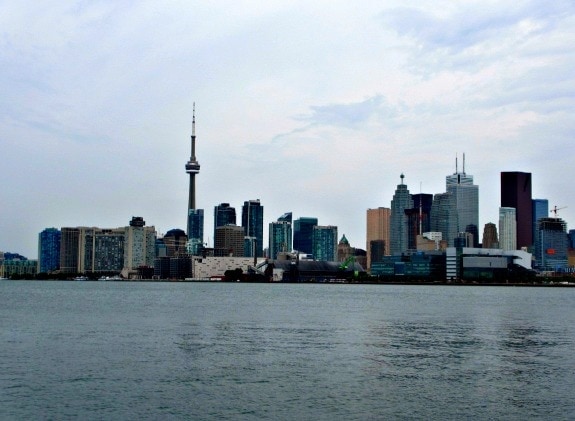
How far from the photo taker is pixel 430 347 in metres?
60.7

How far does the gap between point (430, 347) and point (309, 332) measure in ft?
49.7

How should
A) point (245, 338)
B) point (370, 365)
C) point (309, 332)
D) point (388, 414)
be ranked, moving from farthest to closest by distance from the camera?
point (309, 332) → point (245, 338) → point (370, 365) → point (388, 414)

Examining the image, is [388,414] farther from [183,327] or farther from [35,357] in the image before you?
[183,327]

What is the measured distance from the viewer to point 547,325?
86312 mm

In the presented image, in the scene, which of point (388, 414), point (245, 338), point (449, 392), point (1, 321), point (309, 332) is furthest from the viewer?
point (1, 321)

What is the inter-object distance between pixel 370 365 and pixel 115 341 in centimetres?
2373

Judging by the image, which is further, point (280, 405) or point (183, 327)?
point (183, 327)

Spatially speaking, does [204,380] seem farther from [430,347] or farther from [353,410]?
[430,347]

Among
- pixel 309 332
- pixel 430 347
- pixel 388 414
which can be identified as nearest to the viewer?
pixel 388 414

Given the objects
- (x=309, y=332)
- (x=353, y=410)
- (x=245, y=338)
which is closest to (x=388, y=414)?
(x=353, y=410)

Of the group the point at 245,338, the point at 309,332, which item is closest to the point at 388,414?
the point at 245,338

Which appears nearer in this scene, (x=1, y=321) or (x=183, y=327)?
(x=183, y=327)

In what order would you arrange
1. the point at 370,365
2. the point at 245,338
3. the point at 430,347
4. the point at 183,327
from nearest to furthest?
the point at 370,365
the point at 430,347
the point at 245,338
the point at 183,327

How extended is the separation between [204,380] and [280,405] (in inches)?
307
